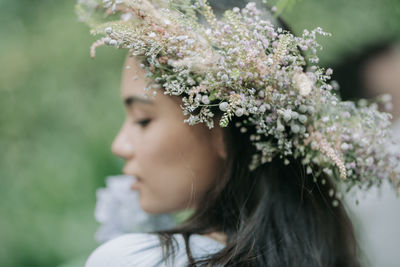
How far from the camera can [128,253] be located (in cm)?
80

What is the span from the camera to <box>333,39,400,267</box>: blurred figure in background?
1.61 meters

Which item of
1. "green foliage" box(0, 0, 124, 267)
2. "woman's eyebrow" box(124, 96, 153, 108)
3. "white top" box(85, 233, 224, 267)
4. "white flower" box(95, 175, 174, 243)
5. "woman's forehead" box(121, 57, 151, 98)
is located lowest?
"white top" box(85, 233, 224, 267)

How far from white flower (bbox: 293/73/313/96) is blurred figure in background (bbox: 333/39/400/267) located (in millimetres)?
895

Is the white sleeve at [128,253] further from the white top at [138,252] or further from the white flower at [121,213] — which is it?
the white flower at [121,213]

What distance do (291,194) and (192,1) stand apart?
1.76 feet

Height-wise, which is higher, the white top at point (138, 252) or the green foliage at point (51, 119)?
the green foliage at point (51, 119)

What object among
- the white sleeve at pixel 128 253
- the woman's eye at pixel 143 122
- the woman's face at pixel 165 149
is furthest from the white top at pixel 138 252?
the woman's eye at pixel 143 122

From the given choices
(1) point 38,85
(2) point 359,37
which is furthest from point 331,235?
(1) point 38,85

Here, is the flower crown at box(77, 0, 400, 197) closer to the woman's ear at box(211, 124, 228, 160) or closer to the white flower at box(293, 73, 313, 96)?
the white flower at box(293, 73, 313, 96)

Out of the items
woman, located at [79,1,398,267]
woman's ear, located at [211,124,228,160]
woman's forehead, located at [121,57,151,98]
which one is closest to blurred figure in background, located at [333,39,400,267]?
woman, located at [79,1,398,267]

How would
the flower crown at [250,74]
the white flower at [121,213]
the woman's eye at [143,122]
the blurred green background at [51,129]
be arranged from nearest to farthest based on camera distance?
the flower crown at [250,74]
the woman's eye at [143,122]
the white flower at [121,213]
the blurred green background at [51,129]

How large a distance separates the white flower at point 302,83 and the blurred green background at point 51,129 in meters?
1.58

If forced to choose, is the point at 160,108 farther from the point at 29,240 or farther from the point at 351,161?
the point at 29,240

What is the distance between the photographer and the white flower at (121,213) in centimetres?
142
